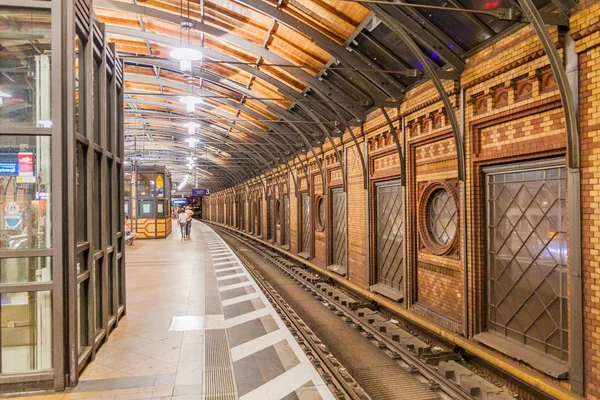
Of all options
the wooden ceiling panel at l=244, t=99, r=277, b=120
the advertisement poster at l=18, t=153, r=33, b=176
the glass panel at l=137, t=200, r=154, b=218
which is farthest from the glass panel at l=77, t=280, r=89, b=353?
the glass panel at l=137, t=200, r=154, b=218

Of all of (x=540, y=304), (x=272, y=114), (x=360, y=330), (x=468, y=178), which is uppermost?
(x=272, y=114)

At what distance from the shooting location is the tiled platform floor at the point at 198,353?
5027mm

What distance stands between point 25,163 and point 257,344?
4.24 meters

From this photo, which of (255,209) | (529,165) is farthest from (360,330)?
(255,209)

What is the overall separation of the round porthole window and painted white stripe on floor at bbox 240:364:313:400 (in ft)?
32.5

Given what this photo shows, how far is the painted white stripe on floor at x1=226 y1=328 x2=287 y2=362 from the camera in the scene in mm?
6364

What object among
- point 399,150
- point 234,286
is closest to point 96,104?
point 399,150

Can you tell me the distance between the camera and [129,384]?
201 inches

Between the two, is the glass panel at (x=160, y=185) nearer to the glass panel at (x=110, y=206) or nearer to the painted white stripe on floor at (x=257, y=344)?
the glass panel at (x=110, y=206)

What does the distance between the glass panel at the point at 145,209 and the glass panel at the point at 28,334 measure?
900 inches

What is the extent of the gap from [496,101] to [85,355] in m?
6.80

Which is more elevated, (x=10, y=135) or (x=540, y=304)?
(x=10, y=135)

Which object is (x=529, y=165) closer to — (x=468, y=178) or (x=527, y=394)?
(x=468, y=178)

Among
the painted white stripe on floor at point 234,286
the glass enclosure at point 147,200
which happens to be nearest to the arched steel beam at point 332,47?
the painted white stripe on floor at point 234,286
